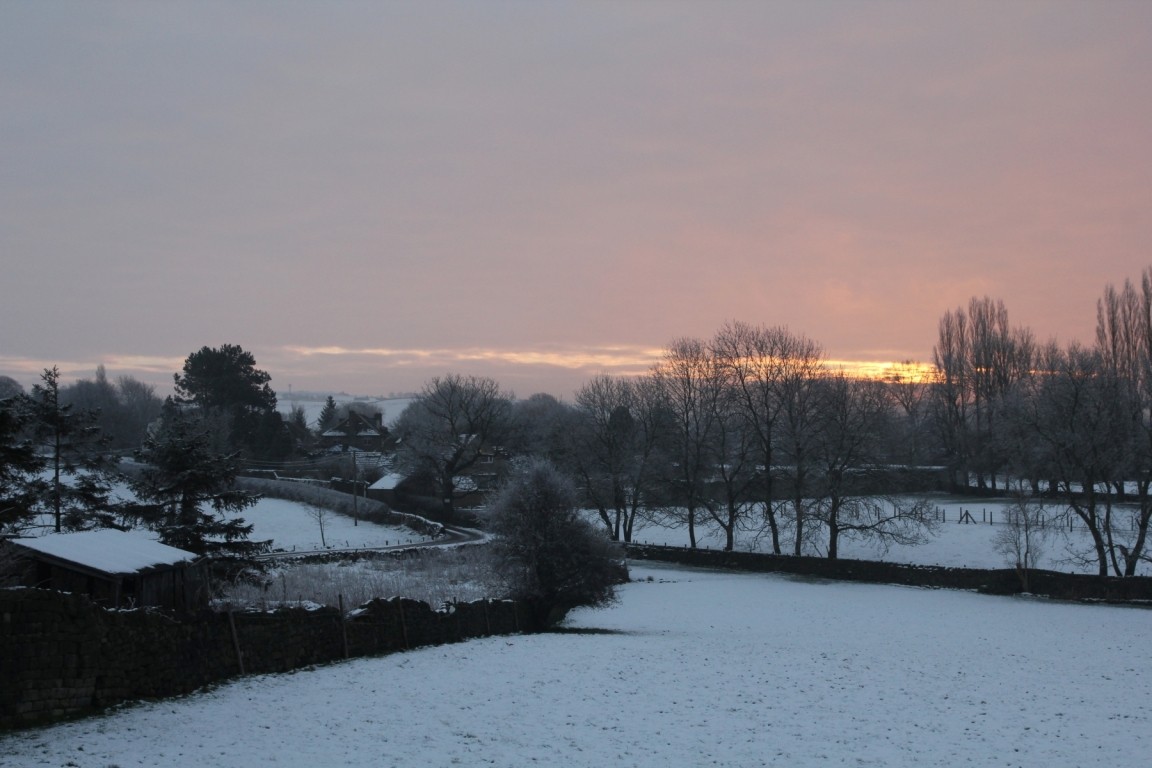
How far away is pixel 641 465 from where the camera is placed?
195ft

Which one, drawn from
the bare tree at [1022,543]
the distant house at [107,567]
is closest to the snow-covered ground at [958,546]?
the bare tree at [1022,543]

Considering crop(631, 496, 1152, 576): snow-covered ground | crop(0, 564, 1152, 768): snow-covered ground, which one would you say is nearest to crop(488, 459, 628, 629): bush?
crop(0, 564, 1152, 768): snow-covered ground

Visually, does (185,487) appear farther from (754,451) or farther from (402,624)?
(754,451)

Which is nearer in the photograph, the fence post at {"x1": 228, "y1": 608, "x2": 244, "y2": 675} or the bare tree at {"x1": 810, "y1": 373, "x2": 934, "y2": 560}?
the fence post at {"x1": 228, "y1": 608, "x2": 244, "y2": 675}

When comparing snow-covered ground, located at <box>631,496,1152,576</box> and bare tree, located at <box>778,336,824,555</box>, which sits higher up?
bare tree, located at <box>778,336,824,555</box>

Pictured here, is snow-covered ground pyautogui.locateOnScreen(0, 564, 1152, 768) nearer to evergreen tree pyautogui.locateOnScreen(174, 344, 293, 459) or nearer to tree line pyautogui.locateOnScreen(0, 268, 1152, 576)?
tree line pyautogui.locateOnScreen(0, 268, 1152, 576)

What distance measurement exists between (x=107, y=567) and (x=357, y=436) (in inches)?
4135

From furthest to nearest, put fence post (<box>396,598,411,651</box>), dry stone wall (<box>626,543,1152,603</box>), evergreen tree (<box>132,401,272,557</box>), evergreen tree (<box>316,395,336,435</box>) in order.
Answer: evergreen tree (<box>316,395,336,435</box>) < dry stone wall (<box>626,543,1152,603</box>) < evergreen tree (<box>132,401,272,557</box>) < fence post (<box>396,598,411,651</box>)

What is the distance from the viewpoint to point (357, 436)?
121688 millimetres

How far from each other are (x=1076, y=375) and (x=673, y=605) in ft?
85.6

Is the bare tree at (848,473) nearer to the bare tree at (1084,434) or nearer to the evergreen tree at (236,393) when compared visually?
the bare tree at (1084,434)

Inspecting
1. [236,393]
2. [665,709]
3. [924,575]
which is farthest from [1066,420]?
[236,393]

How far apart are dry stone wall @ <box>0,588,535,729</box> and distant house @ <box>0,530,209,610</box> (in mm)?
2792

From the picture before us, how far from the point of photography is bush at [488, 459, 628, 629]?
97.7 ft
